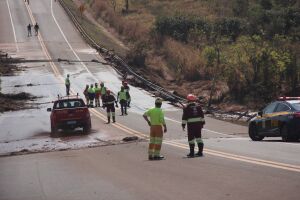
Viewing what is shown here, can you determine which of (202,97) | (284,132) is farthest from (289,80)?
(284,132)

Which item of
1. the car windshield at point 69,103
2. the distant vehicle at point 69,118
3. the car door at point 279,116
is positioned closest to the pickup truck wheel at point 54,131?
the distant vehicle at point 69,118

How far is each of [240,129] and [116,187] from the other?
1611 centimetres

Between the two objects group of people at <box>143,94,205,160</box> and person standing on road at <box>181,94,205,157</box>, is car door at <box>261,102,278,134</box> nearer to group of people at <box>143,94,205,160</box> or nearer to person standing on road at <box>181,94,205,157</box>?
group of people at <box>143,94,205,160</box>

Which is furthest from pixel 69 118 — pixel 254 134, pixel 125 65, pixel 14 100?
pixel 125 65

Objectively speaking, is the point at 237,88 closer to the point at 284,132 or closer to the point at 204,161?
the point at 284,132

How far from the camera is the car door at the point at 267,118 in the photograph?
19.7 meters

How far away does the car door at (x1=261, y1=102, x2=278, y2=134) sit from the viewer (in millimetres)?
19672

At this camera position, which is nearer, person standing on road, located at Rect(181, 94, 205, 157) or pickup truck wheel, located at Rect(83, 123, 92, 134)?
person standing on road, located at Rect(181, 94, 205, 157)

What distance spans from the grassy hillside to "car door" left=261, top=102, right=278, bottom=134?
16630 millimetres

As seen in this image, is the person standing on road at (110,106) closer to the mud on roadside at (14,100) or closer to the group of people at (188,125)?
the mud on roadside at (14,100)

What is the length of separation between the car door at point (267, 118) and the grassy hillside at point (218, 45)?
16630mm

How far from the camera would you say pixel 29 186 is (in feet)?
39.3

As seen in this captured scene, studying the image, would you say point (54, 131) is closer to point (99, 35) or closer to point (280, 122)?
point (280, 122)

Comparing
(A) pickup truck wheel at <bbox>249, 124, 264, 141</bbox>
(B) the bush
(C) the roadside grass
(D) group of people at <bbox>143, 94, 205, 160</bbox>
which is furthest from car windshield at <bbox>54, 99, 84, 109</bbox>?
(C) the roadside grass
